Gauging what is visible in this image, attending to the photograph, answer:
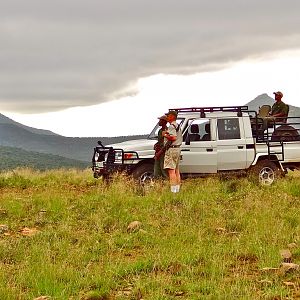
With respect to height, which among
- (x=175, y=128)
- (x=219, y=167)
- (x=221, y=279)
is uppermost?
(x=175, y=128)

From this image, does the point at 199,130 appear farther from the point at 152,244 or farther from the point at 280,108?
the point at 152,244

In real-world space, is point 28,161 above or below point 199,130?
below

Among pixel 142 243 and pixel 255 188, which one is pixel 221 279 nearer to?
pixel 142 243

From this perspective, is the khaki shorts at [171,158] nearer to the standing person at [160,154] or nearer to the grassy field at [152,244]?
the standing person at [160,154]

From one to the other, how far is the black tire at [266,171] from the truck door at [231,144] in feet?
1.22

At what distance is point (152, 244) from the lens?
24.1ft

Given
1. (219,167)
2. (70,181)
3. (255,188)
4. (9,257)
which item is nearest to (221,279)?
(9,257)

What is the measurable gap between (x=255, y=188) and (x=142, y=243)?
5617 millimetres

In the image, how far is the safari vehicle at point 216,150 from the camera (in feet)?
44.7

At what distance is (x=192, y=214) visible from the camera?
30.4 feet

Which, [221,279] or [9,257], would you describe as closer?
[221,279]

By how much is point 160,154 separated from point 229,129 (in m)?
2.57

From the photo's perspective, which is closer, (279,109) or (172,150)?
(172,150)

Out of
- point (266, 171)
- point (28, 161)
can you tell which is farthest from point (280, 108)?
point (28, 161)
